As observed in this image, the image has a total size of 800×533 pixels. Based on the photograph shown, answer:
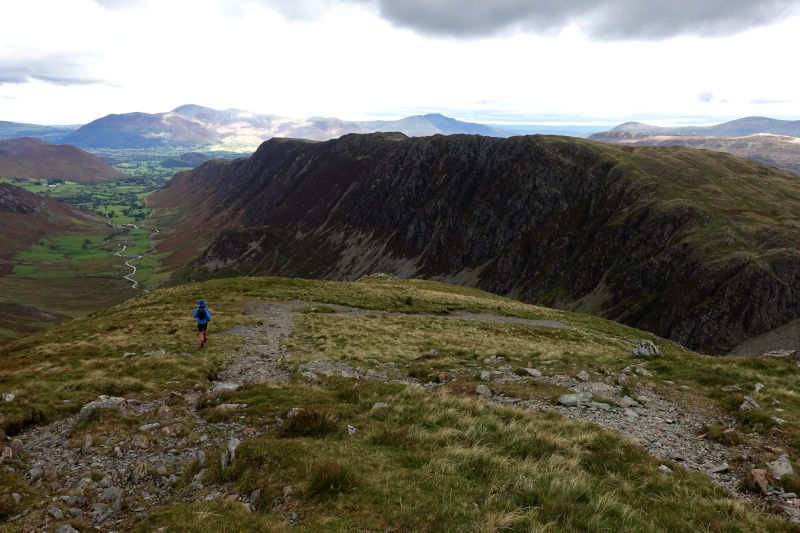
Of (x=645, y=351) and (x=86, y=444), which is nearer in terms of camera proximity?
(x=86, y=444)

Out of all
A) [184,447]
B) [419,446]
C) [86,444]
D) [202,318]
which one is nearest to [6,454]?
[86,444]

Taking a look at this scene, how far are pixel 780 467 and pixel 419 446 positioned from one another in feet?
33.6

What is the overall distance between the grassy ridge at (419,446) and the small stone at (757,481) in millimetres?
1162

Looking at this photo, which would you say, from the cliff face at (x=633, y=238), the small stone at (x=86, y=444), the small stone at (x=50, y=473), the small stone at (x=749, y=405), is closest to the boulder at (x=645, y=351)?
the small stone at (x=749, y=405)

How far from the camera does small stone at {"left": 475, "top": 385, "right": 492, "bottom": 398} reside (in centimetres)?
1738

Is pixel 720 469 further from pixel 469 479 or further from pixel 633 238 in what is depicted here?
pixel 633 238

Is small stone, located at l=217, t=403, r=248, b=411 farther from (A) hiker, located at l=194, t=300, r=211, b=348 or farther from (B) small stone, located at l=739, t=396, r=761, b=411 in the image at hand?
(B) small stone, located at l=739, t=396, r=761, b=411

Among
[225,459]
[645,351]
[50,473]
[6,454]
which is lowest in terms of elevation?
[645,351]

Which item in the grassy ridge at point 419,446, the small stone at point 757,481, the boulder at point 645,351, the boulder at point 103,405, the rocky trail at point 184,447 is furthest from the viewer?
the boulder at point 645,351

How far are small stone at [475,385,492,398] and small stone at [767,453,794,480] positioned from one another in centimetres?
918

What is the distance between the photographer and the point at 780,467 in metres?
10.8

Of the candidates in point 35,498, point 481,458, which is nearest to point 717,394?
point 481,458

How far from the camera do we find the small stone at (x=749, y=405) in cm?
1502

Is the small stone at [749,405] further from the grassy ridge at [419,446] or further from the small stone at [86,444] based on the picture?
the small stone at [86,444]
